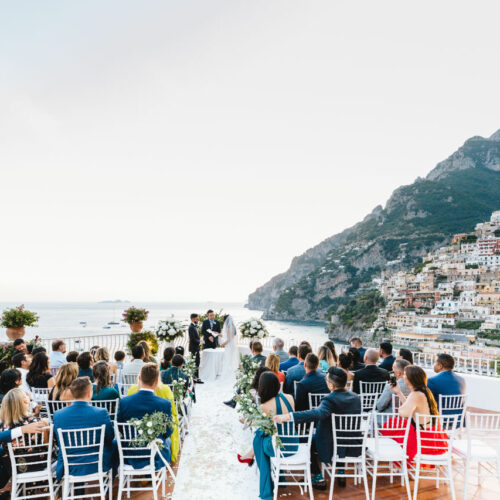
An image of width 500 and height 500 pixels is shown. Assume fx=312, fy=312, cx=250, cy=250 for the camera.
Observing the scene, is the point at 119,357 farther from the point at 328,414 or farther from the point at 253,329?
the point at 253,329

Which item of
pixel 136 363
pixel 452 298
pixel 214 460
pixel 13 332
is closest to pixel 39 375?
pixel 136 363

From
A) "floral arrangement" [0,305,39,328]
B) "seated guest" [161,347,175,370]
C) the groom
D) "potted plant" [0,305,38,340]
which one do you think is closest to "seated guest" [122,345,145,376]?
"seated guest" [161,347,175,370]

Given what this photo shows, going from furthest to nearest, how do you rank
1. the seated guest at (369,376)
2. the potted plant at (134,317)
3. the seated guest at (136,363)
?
the potted plant at (134,317) → the seated guest at (136,363) → the seated guest at (369,376)

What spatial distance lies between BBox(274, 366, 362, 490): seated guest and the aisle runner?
90cm

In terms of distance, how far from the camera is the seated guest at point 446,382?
4.00 metres

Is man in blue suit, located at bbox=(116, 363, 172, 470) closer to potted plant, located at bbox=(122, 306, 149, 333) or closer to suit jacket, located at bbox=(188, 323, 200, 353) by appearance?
suit jacket, located at bbox=(188, 323, 200, 353)

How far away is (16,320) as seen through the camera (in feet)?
28.1

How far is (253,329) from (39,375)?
5.35m

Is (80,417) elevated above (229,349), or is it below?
above

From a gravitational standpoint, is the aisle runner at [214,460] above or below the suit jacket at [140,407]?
below

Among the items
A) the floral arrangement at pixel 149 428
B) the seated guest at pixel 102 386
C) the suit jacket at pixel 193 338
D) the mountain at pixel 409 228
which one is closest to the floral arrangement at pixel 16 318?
the suit jacket at pixel 193 338

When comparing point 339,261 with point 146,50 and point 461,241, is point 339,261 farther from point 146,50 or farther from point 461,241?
point 146,50

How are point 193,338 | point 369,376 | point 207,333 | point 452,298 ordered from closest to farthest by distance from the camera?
point 369,376, point 193,338, point 207,333, point 452,298

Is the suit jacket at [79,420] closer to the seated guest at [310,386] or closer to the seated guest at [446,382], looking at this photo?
the seated guest at [310,386]
